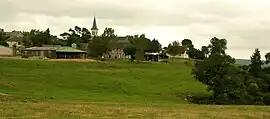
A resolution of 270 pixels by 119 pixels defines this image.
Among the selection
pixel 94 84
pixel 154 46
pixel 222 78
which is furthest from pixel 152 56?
pixel 222 78

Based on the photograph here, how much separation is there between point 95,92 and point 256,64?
38813mm

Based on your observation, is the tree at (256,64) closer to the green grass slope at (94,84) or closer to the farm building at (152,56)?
the green grass slope at (94,84)

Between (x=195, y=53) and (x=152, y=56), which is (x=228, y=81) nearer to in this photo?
(x=152, y=56)

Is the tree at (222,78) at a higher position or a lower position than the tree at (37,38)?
lower

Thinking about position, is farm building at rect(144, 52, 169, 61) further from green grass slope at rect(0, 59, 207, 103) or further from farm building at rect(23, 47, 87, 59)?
green grass slope at rect(0, 59, 207, 103)

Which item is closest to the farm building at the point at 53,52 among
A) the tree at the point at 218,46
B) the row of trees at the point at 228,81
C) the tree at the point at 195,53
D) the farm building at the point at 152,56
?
the farm building at the point at 152,56

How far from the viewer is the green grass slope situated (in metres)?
58.7

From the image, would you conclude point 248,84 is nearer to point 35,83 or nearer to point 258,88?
point 258,88

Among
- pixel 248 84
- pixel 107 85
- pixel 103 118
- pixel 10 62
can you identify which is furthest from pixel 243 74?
pixel 103 118

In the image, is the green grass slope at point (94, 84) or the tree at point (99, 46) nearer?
the green grass slope at point (94, 84)

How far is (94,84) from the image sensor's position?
74188 mm

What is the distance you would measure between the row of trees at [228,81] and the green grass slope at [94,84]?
424cm

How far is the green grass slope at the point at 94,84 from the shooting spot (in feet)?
193

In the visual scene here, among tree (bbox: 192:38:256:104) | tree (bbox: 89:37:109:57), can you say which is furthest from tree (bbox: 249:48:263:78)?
tree (bbox: 89:37:109:57)
